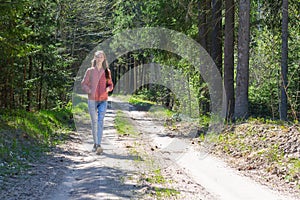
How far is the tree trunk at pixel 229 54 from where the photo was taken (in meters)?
14.6

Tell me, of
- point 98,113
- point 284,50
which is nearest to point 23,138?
point 98,113

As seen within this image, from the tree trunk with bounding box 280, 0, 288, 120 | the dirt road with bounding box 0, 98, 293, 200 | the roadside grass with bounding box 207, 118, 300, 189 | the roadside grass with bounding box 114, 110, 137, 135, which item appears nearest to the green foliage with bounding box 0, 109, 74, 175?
the dirt road with bounding box 0, 98, 293, 200

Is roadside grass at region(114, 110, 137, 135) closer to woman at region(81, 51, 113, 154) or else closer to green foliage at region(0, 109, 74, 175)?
green foliage at region(0, 109, 74, 175)

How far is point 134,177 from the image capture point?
7051 millimetres

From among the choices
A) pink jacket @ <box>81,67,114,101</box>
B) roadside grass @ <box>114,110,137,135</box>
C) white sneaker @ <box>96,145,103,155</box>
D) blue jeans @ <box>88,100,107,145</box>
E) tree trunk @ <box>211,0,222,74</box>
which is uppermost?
tree trunk @ <box>211,0,222,74</box>

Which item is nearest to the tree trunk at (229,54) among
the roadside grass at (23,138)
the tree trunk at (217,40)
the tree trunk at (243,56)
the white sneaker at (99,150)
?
the tree trunk at (243,56)

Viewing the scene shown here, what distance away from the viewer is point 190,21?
1762 cm

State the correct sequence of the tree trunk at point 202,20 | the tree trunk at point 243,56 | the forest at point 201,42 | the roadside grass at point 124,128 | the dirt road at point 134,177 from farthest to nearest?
the tree trunk at point 202,20, the roadside grass at point 124,128, the tree trunk at point 243,56, the forest at point 201,42, the dirt road at point 134,177

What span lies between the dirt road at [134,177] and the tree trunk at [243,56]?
326 cm

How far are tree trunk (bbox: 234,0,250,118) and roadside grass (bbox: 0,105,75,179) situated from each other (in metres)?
5.81

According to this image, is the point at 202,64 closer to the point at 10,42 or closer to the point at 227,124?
the point at 227,124

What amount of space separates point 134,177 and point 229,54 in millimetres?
8743

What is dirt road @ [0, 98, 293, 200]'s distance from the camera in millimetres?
6008

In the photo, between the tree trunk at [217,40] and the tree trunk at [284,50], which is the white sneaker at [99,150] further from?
the tree trunk at [217,40]
